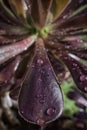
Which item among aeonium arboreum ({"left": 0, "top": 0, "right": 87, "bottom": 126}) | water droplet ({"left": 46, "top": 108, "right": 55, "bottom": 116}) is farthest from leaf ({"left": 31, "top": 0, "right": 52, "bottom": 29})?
water droplet ({"left": 46, "top": 108, "right": 55, "bottom": 116})

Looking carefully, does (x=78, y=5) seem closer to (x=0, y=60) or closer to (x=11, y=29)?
(x=11, y=29)

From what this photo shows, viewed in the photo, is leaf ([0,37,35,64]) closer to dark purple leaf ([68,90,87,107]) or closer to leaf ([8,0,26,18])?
leaf ([8,0,26,18])

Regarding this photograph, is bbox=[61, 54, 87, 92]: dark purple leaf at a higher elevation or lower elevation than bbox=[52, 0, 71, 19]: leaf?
lower

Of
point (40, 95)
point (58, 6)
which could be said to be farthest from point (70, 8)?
point (40, 95)

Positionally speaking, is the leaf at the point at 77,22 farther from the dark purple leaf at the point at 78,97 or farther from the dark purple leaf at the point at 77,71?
the dark purple leaf at the point at 78,97

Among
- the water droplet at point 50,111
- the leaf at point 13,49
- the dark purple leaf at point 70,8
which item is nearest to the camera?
the water droplet at point 50,111

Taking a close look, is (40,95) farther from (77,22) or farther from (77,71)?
(77,22)

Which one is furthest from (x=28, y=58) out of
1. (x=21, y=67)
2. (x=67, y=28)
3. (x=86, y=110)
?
(x=86, y=110)

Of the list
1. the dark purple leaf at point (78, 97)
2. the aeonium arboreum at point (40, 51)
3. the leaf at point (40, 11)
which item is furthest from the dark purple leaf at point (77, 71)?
the dark purple leaf at point (78, 97)
